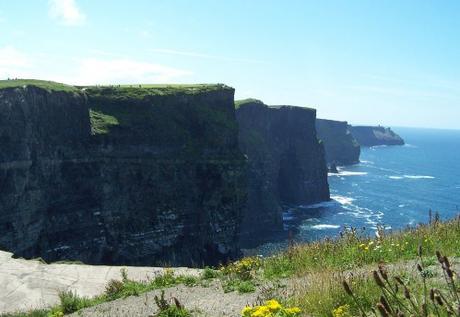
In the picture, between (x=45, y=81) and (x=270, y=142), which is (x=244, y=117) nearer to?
(x=270, y=142)

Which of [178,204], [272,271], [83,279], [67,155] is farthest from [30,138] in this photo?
[272,271]

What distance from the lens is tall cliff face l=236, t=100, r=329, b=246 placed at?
411 feet

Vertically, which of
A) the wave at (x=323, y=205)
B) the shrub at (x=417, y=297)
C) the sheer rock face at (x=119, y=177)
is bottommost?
the wave at (x=323, y=205)

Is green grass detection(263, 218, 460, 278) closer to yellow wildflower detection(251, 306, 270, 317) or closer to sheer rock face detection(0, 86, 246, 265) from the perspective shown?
yellow wildflower detection(251, 306, 270, 317)

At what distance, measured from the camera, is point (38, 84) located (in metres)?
70.9

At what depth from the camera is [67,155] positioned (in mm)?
72562

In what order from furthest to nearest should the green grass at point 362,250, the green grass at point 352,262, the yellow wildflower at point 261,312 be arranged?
1. the green grass at point 362,250
2. the green grass at point 352,262
3. the yellow wildflower at point 261,312

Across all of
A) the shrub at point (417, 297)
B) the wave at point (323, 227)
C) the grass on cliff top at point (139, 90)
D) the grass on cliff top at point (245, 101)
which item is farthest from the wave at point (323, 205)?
the shrub at point (417, 297)

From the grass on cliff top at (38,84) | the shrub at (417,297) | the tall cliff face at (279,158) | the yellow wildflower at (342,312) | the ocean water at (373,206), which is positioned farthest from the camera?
the tall cliff face at (279,158)

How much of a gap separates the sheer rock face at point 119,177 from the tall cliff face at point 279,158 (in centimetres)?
3248

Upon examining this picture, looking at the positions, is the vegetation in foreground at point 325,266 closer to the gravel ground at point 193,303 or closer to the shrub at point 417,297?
the gravel ground at point 193,303

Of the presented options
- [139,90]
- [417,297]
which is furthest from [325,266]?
[139,90]

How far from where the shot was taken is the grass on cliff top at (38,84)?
65188 millimetres

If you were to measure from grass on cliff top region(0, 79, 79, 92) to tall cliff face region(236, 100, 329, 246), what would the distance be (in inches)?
2277
